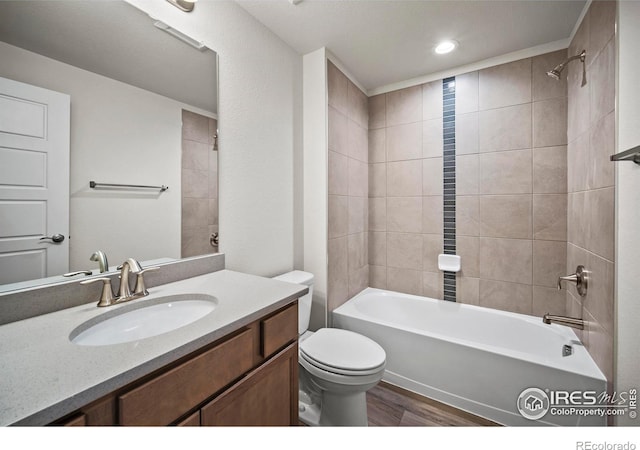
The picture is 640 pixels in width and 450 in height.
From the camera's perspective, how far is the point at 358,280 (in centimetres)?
255

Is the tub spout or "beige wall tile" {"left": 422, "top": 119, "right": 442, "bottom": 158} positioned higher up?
"beige wall tile" {"left": 422, "top": 119, "right": 442, "bottom": 158}

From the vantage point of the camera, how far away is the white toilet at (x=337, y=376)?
1364 mm

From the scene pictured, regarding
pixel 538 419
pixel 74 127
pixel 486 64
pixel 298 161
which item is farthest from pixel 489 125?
pixel 74 127

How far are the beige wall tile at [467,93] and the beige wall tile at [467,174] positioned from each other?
0.41 metres

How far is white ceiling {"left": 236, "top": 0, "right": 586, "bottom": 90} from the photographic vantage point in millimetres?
1551

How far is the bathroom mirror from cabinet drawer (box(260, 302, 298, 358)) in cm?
62

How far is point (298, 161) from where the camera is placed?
2049 mm

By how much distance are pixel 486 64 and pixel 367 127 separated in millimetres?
1083

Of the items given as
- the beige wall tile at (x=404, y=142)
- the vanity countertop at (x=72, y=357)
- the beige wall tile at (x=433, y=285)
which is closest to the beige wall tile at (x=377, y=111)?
the beige wall tile at (x=404, y=142)

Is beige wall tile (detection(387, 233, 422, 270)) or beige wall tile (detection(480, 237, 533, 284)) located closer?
beige wall tile (detection(480, 237, 533, 284))

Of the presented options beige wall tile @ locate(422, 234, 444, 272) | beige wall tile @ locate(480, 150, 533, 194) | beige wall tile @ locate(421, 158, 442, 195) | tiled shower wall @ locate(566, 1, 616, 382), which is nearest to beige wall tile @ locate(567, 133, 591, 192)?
tiled shower wall @ locate(566, 1, 616, 382)

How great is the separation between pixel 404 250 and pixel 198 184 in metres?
1.96

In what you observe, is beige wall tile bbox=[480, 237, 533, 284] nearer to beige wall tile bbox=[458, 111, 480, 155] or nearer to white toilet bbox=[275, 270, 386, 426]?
beige wall tile bbox=[458, 111, 480, 155]

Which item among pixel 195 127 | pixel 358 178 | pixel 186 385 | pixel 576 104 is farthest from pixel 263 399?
pixel 576 104
